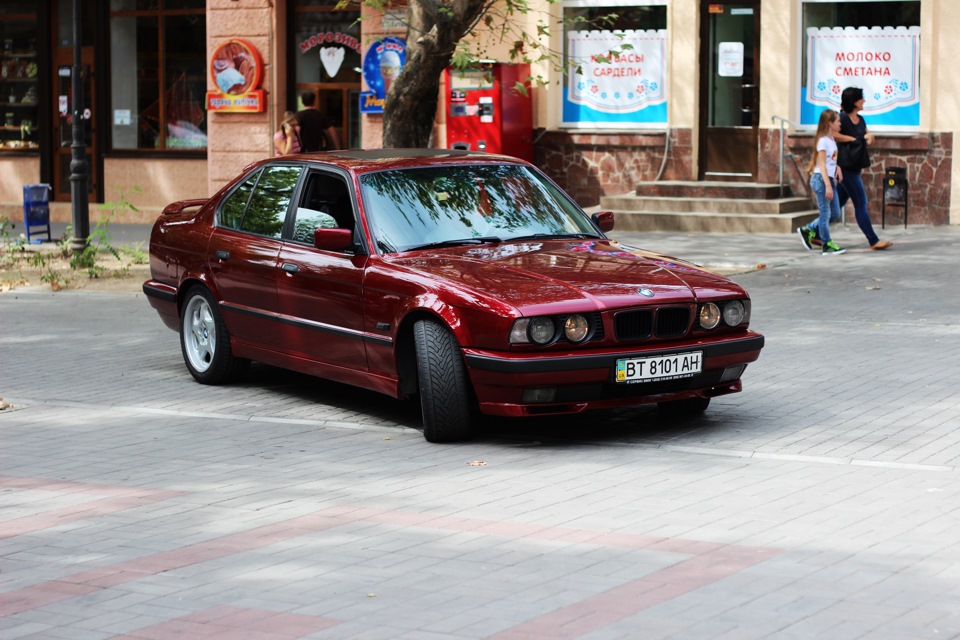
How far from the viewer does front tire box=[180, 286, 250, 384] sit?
10.2 metres

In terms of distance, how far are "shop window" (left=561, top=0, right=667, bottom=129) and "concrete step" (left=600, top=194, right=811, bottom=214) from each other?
156 centimetres

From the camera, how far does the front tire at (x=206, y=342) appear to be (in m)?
10.2

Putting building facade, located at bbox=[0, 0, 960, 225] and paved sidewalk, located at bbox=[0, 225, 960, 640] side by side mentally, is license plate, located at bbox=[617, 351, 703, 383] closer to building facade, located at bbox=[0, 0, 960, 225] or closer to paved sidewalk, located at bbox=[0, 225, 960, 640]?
paved sidewalk, located at bbox=[0, 225, 960, 640]

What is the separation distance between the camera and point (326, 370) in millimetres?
9148

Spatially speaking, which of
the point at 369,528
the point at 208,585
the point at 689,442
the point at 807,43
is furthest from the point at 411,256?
the point at 807,43

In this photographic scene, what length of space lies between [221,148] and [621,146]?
21.0ft

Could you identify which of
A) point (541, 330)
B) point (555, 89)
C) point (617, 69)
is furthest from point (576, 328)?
point (555, 89)

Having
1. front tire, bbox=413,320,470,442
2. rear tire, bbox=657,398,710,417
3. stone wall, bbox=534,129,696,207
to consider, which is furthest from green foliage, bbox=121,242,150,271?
front tire, bbox=413,320,470,442

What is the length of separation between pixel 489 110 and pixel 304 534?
53.9 ft

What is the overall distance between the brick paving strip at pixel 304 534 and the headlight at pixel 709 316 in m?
2.32

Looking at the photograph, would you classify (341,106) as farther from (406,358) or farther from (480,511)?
(480,511)

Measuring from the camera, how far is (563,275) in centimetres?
825

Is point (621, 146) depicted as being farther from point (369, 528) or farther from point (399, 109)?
point (369, 528)

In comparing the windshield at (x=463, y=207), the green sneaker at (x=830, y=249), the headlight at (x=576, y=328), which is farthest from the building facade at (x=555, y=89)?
the headlight at (x=576, y=328)
